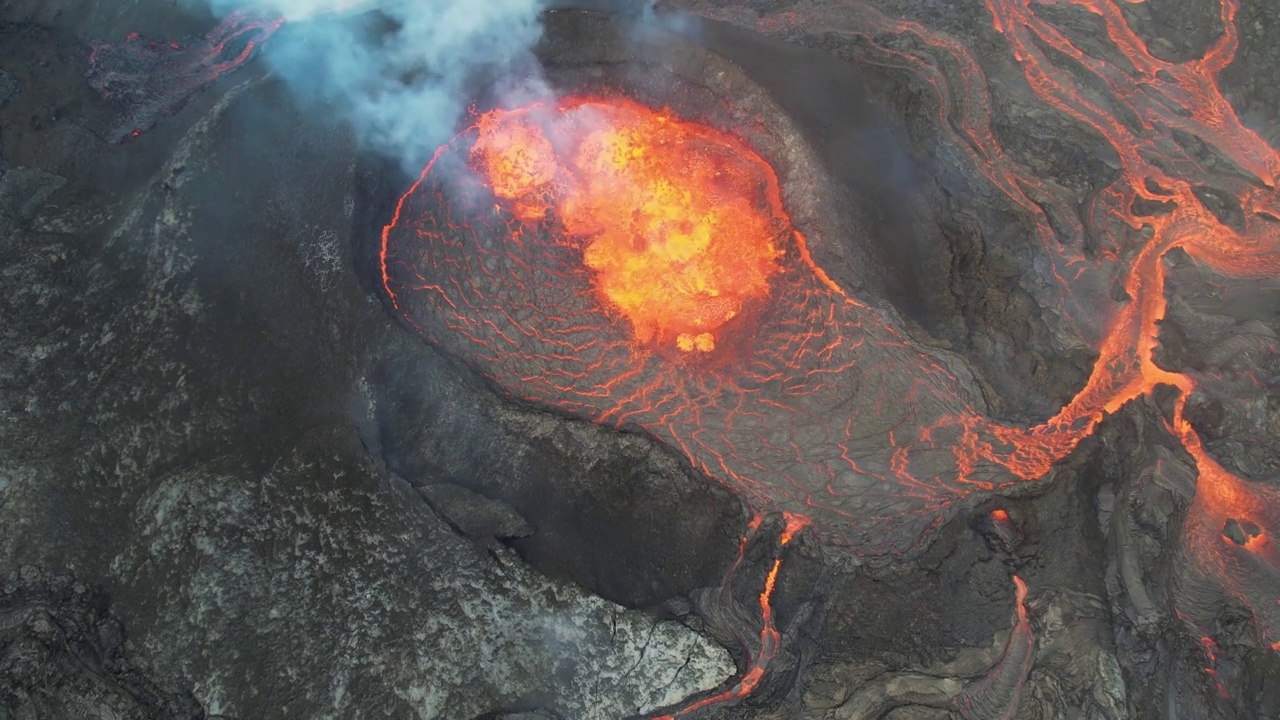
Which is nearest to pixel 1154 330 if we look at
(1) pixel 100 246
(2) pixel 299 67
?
(2) pixel 299 67

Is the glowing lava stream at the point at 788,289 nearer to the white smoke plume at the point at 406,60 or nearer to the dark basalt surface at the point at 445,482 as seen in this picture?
the dark basalt surface at the point at 445,482

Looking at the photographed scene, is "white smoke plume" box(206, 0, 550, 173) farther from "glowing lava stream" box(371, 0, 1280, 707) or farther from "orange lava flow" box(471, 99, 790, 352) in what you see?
"orange lava flow" box(471, 99, 790, 352)

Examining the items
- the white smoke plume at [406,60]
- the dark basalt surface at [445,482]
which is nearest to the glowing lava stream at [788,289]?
the dark basalt surface at [445,482]

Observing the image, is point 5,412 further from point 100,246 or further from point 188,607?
point 188,607

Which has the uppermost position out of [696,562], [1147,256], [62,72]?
[62,72]

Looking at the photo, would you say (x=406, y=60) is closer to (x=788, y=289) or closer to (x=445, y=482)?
(x=445, y=482)

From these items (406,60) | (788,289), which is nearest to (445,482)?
(788,289)

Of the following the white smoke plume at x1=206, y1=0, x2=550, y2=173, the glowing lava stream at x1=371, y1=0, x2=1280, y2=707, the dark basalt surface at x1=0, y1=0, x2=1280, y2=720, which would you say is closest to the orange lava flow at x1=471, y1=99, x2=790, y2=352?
the glowing lava stream at x1=371, y1=0, x2=1280, y2=707
